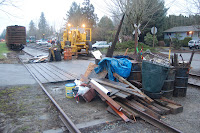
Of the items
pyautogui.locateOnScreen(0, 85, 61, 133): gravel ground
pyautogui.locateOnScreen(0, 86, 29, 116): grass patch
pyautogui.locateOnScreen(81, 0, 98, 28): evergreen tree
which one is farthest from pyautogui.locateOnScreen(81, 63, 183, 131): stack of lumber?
pyautogui.locateOnScreen(81, 0, 98, 28): evergreen tree

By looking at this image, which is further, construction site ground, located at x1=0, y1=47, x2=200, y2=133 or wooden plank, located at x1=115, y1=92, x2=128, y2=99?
wooden plank, located at x1=115, y1=92, x2=128, y2=99

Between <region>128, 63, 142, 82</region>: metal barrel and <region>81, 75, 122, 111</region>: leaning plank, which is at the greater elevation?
<region>128, 63, 142, 82</region>: metal barrel

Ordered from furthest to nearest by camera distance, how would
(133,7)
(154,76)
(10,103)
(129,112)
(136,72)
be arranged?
(133,7) → (136,72) → (10,103) → (154,76) → (129,112)

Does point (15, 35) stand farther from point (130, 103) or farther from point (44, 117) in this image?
point (130, 103)

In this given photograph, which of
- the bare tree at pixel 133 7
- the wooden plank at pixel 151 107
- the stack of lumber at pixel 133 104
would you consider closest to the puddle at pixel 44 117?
the stack of lumber at pixel 133 104

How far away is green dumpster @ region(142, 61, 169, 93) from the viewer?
213 inches

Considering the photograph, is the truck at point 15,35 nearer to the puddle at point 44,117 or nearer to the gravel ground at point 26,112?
the gravel ground at point 26,112

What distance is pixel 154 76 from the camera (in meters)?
5.51

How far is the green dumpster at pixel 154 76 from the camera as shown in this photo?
542cm

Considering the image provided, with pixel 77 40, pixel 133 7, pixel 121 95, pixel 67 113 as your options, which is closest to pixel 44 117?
pixel 67 113

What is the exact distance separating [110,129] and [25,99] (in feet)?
11.6

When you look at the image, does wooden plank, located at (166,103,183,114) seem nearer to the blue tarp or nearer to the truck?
the blue tarp

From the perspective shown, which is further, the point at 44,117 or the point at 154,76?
the point at 154,76

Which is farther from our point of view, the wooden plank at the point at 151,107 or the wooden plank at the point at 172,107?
the wooden plank at the point at 172,107
